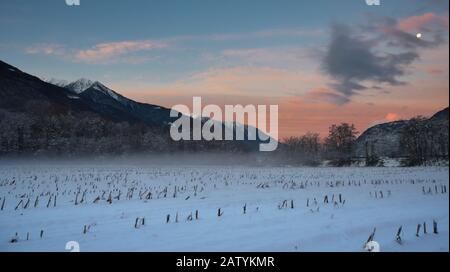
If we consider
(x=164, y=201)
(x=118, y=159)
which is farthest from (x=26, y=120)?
(x=164, y=201)

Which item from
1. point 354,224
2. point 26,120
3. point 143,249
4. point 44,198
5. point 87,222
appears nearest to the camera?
point 143,249

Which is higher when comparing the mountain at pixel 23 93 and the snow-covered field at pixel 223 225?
the mountain at pixel 23 93

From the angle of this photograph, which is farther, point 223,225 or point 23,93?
point 23,93

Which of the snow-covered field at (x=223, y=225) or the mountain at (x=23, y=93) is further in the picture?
the mountain at (x=23, y=93)

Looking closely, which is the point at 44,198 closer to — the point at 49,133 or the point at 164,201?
the point at 164,201

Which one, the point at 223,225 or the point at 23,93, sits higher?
the point at 23,93

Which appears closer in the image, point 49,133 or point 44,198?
point 44,198

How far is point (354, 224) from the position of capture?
8.38 metres

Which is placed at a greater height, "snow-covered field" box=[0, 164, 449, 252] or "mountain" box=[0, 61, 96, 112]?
"mountain" box=[0, 61, 96, 112]

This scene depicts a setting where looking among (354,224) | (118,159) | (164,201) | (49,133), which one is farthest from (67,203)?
(49,133)

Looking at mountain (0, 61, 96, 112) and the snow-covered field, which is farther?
mountain (0, 61, 96, 112)
